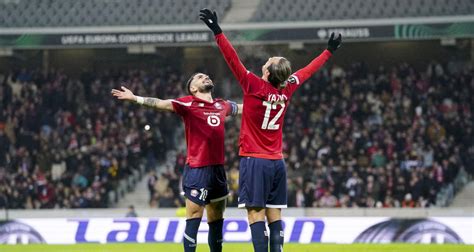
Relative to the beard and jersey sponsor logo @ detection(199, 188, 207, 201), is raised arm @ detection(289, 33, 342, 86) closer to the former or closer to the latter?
the beard

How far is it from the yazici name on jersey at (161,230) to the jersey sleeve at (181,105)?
7.82 m

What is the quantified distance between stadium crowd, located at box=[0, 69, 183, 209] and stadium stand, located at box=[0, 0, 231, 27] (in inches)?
92.3

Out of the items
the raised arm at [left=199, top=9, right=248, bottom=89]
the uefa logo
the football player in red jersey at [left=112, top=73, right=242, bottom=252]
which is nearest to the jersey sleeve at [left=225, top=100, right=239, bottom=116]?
the football player in red jersey at [left=112, top=73, right=242, bottom=252]

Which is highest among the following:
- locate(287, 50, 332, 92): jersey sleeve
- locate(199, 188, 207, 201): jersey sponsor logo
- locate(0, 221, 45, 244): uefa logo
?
locate(287, 50, 332, 92): jersey sleeve

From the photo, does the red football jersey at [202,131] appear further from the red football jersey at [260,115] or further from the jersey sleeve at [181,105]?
the red football jersey at [260,115]

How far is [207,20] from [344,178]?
17310 millimetres

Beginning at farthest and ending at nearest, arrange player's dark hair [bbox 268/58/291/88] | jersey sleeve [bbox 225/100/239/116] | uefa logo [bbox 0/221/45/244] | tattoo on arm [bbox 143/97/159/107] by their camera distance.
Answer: uefa logo [bbox 0/221/45/244], jersey sleeve [bbox 225/100/239/116], tattoo on arm [bbox 143/97/159/107], player's dark hair [bbox 268/58/291/88]

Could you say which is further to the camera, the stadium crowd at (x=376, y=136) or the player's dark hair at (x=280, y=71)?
the stadium crowd at (x=376, y=136)

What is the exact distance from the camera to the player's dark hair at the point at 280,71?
870cm

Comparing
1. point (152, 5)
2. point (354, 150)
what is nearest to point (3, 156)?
point (152, 5)

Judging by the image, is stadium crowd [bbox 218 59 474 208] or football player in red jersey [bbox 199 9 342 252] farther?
stadium crowd [bbox 218 59 474 208]

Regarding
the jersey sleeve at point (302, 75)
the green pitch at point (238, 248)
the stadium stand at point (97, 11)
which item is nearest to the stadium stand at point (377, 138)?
the stadium stand at point (97, 11)

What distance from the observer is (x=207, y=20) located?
8.65 metres

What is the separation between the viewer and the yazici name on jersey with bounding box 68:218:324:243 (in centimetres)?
1732
